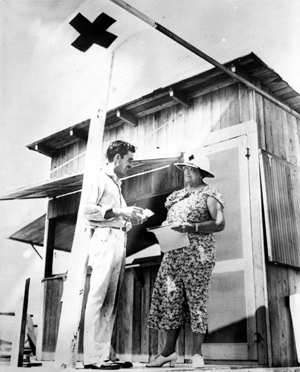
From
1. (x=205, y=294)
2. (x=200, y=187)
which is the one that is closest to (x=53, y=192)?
(x=200, y=187)

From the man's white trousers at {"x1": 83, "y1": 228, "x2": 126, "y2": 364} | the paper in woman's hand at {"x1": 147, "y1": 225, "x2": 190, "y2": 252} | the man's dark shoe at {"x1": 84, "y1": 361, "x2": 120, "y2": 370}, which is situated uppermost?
the paper in woman's hand at {"x1": 147, "y1": 225, "x2": 190, "y2": 252}

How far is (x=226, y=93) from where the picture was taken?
3807 millimetres

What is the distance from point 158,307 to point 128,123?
4.64ft

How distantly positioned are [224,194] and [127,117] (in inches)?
35.7

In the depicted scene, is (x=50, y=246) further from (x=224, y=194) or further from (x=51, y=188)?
(x=224, y=194)

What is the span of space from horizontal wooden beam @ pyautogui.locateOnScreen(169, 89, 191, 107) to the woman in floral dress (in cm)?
83

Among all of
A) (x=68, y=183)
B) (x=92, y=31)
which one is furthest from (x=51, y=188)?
(x=92, y=31)

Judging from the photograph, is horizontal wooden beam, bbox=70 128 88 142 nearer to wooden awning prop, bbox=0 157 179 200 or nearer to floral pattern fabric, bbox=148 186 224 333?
wooden awning prop, bbox=0 157 179 200

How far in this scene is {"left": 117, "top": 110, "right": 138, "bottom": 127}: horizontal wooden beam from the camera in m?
3.74

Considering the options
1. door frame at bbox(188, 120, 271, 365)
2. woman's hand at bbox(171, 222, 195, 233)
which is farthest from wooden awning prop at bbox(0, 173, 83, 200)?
door frame at bbox(188, 120, 271, 365)

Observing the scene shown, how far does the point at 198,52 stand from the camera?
11.2ft

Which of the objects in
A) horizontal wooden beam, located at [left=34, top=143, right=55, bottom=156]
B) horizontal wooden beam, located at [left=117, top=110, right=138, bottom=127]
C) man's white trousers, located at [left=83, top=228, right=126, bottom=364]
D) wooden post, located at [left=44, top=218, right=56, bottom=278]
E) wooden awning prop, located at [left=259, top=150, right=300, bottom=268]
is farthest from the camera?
horizontal wooden beam, located at [left=117, top=110, right=138, bottom=127]

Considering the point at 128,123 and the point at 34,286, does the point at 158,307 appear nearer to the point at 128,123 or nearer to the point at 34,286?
the point at 34,286

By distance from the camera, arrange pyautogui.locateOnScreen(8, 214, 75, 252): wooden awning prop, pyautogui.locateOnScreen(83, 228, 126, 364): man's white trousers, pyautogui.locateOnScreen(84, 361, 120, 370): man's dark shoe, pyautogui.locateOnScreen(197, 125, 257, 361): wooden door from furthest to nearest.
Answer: pyautogui.locateOnScreen(197, 125, 257, 361): wooden door
pyautogui.locateOnScreen(8, 214, 75, 252): wooden awning prop
pyautogui.locateOnScreen(83, 228, 126, 364): man's white trousers
pyautogui.locateOnScreen(84, 361, 120, 370): man's dark shoe
